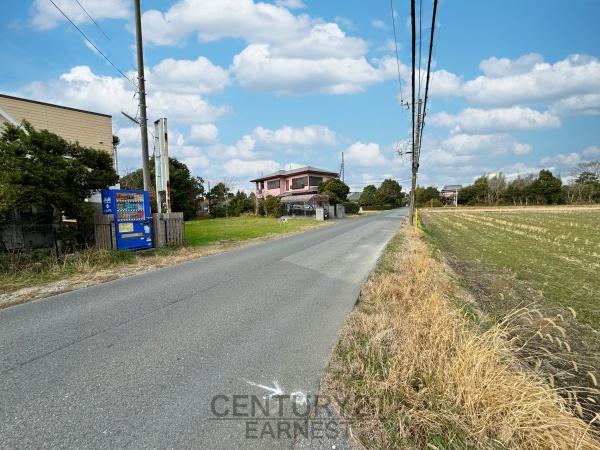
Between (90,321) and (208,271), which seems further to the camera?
(208,271)

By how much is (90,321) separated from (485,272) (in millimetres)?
9809

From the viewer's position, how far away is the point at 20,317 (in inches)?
200

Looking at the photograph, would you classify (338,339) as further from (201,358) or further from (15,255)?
(15,255)

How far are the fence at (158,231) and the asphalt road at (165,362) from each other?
393cm

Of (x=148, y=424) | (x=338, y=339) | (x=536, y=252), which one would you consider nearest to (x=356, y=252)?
(x=536, y=252)

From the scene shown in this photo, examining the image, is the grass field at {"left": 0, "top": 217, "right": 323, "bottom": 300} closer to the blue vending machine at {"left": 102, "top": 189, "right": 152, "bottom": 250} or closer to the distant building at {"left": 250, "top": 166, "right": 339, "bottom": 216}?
the blue vending machine at {"left": 102, "top": 189, "right": 152, "bottom": 250}

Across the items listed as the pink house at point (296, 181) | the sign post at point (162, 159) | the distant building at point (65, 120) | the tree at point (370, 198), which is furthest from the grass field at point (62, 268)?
the tree at point (370, 198)

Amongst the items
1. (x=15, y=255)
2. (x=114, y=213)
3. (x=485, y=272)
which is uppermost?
(x=114, y=213)

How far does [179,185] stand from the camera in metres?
34.8

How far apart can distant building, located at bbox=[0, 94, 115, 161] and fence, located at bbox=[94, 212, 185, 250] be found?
24.7ft

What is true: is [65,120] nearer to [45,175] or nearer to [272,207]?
[45,175]

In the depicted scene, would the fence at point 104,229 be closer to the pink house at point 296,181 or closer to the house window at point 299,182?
the pink house at point 296,181

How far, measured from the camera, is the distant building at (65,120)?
1753cm

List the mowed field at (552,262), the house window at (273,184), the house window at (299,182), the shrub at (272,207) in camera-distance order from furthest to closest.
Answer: the house window at (273,184), the house window at (299,182), the shrub at (272,207), the mowed field at (552,262)
